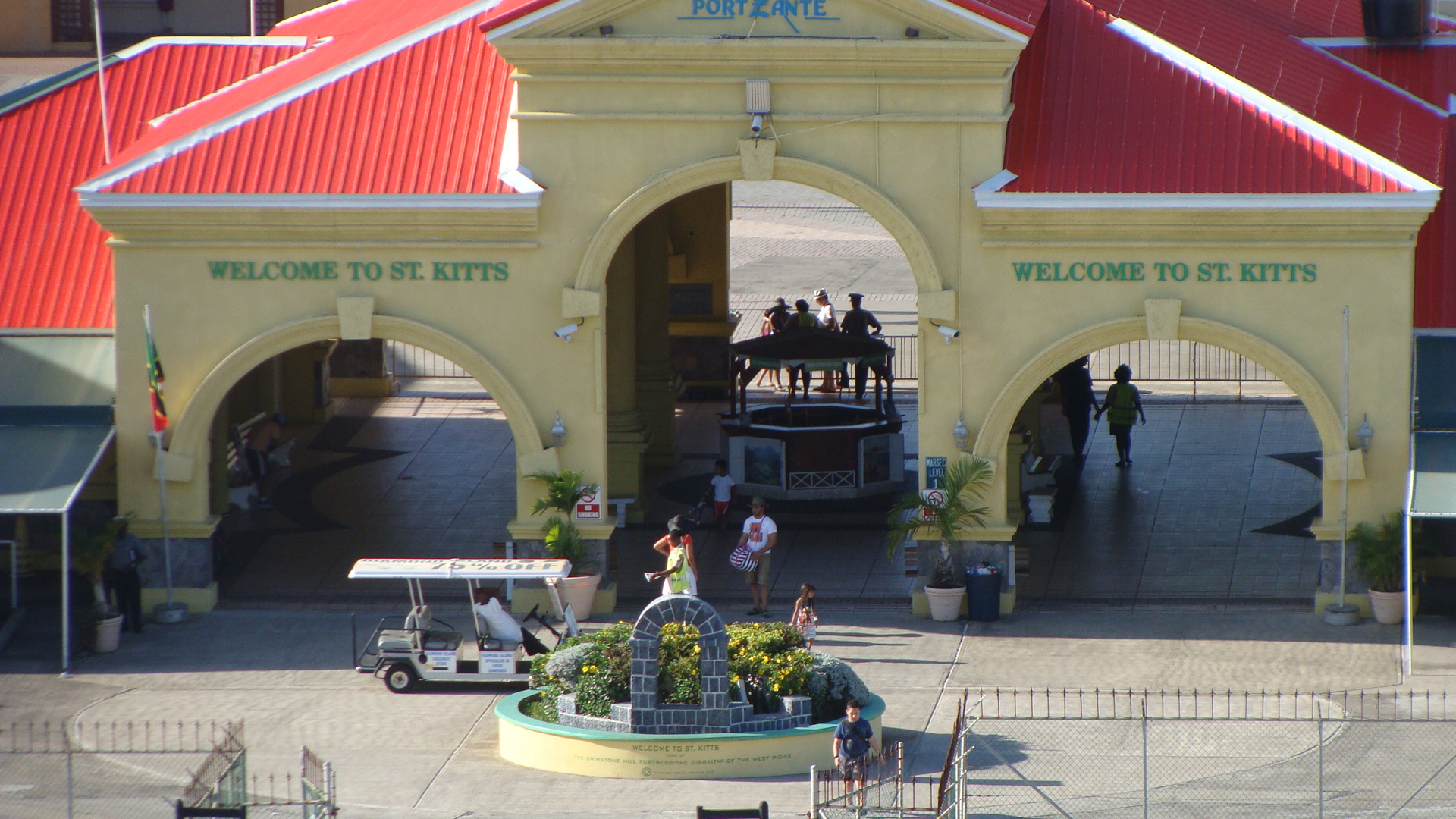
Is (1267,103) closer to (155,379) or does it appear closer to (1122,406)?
(1122,406)

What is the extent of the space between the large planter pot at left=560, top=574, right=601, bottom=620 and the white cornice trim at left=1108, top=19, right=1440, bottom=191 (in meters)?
10.9

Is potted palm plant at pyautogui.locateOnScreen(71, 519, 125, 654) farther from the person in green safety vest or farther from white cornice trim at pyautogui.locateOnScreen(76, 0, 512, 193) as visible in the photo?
the person in green safety vest

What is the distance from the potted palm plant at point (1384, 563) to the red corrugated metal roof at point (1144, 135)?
4.49m

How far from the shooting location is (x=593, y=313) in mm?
26812

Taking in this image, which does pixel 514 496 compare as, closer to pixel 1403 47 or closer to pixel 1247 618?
pixel 1247 618

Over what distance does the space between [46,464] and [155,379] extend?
1.79 m

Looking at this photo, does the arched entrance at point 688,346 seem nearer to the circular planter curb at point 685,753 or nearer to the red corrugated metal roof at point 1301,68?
the red corrugated metal roof at point 1301,68

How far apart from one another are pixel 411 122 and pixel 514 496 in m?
7.94

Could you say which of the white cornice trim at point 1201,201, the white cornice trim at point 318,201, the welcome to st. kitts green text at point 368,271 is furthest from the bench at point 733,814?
the welcome to st. kitts green text at point 368,271

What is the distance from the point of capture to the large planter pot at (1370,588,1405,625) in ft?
Result: 85.5

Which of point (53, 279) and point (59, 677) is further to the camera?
point (53, 279)

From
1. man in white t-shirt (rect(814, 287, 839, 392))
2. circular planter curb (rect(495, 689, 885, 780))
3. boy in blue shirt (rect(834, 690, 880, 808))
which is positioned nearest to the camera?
boy in blue shirt (rect(834, 690, 880, 808))

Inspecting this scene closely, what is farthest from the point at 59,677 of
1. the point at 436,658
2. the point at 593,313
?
the point at 593,313

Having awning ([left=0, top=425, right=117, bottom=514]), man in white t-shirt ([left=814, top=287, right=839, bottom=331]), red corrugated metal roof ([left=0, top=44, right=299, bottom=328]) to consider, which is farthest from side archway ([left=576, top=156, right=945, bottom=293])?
man in white t-shirt ([left=814, top=287, right=839, bottom=331])
